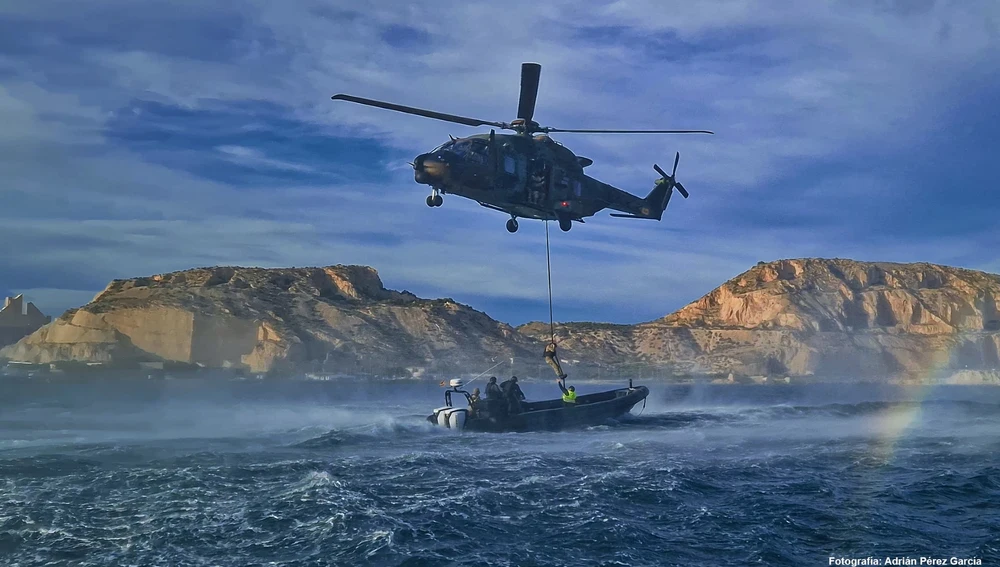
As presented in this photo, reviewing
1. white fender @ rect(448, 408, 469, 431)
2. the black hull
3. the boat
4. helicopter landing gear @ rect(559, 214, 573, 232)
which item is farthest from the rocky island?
helicopter landing gear @ rect(559, 214, 573, 232)

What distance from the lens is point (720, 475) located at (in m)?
22.8

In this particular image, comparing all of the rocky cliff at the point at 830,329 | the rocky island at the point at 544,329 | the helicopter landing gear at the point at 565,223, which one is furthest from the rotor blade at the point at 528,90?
the rocky cliff at the point at 830,329

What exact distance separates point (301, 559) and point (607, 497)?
776 cm

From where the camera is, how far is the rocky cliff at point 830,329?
136375 mm

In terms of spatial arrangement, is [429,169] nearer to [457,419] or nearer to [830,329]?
[457,419]

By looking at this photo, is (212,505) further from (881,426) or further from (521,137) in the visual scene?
(881,426)

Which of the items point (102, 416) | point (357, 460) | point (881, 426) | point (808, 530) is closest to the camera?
point (808, 530)

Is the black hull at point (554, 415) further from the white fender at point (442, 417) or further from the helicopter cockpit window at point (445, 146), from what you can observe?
the helicopter cockpit window at point (445, 146)

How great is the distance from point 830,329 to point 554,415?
4728 inches

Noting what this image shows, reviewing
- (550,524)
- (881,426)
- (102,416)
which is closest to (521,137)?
(550,524)

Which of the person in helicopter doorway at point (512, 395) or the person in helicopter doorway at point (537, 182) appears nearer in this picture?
the person in helicopter doorway at point (537, 182)

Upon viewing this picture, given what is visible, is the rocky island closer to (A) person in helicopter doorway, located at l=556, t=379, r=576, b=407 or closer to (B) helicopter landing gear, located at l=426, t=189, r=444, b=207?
(A) person in helicopter doorway, located at l=556, t=379, r=576, b=407

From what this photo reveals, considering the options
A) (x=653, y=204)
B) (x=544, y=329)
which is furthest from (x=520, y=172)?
(x=544, y=329)

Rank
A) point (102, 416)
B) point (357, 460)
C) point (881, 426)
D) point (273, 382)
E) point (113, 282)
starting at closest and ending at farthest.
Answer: point (357, 460), point (881, 426), point (102, 416), point (273, 382), point (113, 282)
